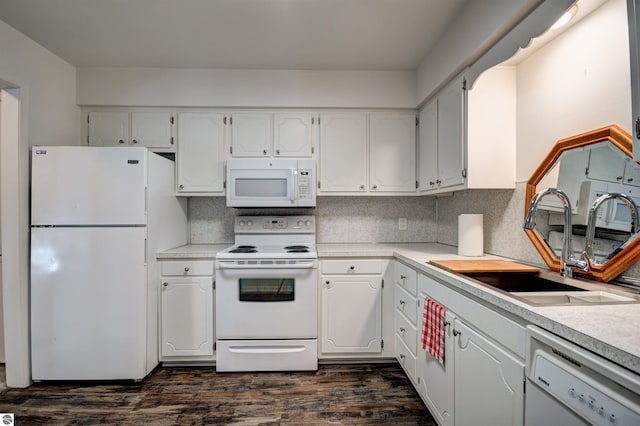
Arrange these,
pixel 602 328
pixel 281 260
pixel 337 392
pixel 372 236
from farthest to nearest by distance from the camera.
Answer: pixel 372 236 < pixel 281 260 < pixel 337 392 < pixel 602 328

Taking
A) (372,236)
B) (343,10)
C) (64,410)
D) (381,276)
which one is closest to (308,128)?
(343,10)

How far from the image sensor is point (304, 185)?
2545 mm

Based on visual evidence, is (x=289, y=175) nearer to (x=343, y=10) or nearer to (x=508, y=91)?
(x=343, y=10)

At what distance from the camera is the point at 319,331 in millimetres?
2332

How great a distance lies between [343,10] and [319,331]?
7.37ft

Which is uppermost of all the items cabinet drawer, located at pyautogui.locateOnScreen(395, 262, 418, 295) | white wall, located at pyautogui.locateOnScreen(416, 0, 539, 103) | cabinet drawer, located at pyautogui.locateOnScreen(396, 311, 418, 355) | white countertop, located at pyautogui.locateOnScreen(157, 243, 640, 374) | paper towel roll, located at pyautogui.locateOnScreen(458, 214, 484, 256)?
white wall, located at pyautogui.locateOnScreen(416, 0, 539, 103)

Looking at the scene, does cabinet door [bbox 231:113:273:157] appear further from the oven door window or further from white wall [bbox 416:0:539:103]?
white wall [bbox 416:0:539:103]

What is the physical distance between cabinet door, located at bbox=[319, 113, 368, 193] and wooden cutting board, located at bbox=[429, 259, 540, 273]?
1181 millimetres

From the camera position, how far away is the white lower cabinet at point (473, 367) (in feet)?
3.35

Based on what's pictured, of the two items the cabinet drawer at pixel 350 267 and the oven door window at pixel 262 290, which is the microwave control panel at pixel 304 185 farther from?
the oven door window at pixel 262 290

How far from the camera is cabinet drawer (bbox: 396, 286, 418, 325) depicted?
1946mm

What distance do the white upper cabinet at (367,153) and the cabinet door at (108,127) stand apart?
69.3 inches

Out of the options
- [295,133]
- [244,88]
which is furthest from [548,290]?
[244,88]

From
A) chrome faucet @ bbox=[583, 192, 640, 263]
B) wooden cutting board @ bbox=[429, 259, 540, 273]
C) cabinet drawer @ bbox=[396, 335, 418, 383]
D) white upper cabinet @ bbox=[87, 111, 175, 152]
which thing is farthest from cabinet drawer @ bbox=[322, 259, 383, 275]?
white upper cabinet @ bbox=[87, 111, 175, 152]
